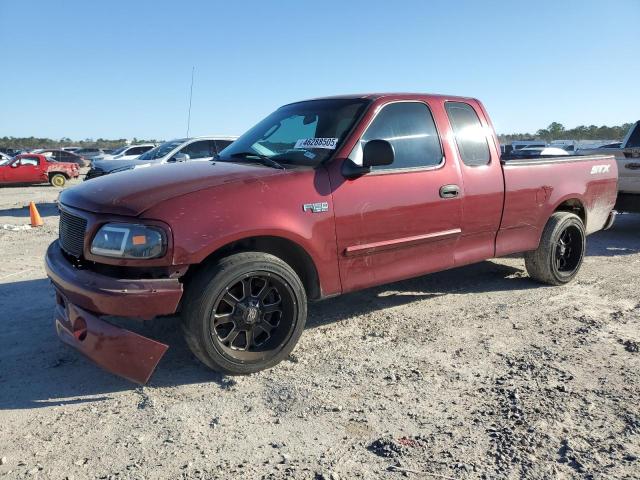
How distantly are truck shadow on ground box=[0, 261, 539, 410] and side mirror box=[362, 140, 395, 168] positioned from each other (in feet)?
4.87

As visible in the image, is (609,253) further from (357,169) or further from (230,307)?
(230,307)

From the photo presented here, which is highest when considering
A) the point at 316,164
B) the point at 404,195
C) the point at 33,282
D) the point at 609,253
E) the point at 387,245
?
the point at 316,164

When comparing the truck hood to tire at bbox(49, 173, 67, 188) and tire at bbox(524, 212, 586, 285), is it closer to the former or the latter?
tire at bbox(524, 212, 586, 285)

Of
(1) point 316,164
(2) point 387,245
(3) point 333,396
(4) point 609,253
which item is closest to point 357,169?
(1) point 316,164

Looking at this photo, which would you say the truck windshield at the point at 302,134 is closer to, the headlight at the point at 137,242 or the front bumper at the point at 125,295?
the headlight at the point at 137,242

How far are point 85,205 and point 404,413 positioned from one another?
2.34 metres

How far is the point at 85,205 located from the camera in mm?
3320

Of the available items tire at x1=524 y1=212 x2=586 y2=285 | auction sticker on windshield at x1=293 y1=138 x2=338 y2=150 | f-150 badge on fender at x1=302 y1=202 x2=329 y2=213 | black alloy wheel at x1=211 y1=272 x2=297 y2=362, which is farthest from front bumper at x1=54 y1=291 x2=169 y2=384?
tire at x1=524 y1=212 x2=586 y2=285

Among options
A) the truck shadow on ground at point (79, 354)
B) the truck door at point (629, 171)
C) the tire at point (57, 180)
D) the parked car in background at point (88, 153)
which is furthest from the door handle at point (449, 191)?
the parked car in background at point (88, 153)

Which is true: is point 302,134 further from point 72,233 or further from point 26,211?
point 26,211

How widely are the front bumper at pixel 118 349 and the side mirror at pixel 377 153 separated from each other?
1.86 m

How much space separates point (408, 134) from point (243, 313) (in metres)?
2.03

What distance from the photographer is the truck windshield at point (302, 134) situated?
3.96 m

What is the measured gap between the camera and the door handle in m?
4.27
